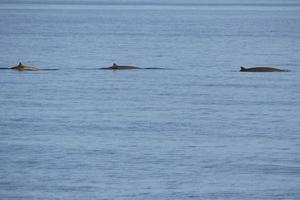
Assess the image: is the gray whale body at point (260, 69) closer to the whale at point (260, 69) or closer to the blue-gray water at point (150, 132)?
the whale at point (260, 69)

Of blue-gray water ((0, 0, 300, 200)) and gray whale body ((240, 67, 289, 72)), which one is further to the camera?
gray whale body ((240, 67, 289, 72))

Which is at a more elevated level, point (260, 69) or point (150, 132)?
point (260, 69)

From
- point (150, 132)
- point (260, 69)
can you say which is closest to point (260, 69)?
point (260, 69)

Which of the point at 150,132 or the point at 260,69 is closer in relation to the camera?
the point at 150,132

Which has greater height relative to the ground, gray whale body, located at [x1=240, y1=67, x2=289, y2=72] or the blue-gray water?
gray whale body, located at [x1=240, y1=67, x2=289, y2=72]

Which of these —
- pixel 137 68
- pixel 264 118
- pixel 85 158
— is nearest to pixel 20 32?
pixel 137 68

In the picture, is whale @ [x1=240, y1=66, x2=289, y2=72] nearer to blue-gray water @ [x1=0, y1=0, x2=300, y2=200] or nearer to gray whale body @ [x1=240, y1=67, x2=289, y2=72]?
gray whale body @ [x1=240, y1=67, x2=289, y2=72]

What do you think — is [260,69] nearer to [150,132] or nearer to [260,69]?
[260,69]

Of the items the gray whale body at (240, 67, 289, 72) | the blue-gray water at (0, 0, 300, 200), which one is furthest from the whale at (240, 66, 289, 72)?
the blue-gray water at (0, 0, 300, 200)

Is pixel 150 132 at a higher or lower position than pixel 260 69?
lower

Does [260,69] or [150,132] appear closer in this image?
[150,132]

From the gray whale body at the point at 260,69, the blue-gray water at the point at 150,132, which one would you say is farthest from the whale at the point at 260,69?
the blue-gray water at the point at 150,132

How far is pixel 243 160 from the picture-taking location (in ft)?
111

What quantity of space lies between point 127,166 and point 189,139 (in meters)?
5.02
